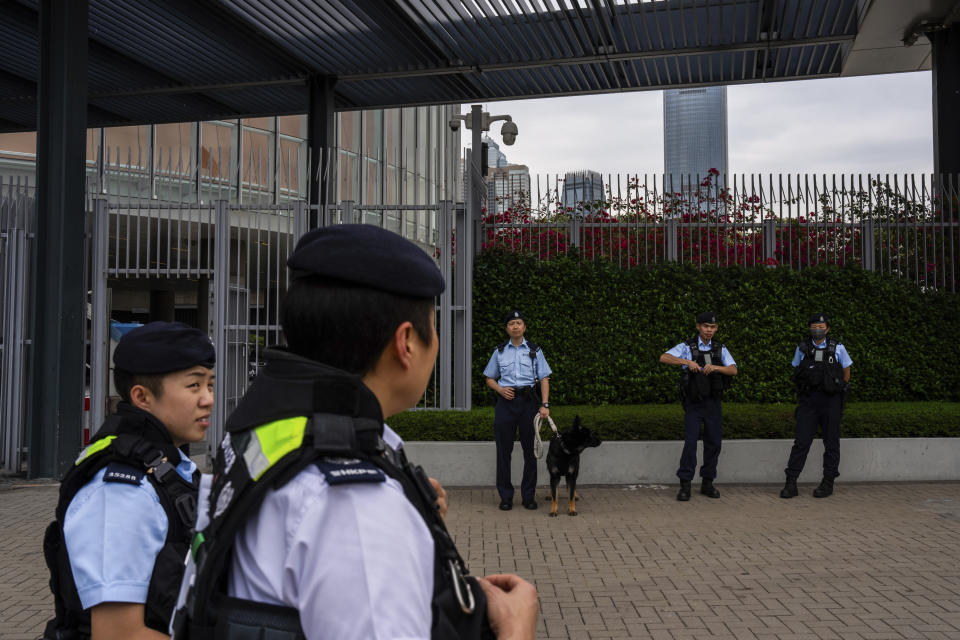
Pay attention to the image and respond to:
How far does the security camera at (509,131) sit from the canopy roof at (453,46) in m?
1.18

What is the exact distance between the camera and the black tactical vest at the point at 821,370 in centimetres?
915

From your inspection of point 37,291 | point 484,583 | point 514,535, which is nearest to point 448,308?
point 514,535

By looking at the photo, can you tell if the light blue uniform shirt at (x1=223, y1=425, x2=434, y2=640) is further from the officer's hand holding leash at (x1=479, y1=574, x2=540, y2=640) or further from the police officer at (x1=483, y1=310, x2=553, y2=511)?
the police officer at (x1=483, y1=310, x2=553, y2=511)

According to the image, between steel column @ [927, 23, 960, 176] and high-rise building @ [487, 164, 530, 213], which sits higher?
steel column @ [927, 23, 960, 176]

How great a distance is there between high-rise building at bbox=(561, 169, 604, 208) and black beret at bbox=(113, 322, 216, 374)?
35.3 feet

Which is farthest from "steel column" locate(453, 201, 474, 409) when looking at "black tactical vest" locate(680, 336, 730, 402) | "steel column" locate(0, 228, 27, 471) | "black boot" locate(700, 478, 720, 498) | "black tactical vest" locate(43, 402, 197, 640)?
"black tactical vest" locate(43, 402, 197, 640)

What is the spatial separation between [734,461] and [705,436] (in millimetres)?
1065

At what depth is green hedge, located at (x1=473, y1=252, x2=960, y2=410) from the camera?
1187cm

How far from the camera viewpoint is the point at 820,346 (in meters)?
9.35

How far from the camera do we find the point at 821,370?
920 cm

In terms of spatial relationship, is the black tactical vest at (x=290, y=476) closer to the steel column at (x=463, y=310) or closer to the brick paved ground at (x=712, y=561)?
the brick paved ground at (x=712, y=561)

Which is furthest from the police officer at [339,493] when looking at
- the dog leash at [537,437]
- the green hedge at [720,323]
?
the green hedge at [720,323]

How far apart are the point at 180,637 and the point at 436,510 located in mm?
436

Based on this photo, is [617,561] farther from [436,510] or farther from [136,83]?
[136,83]
